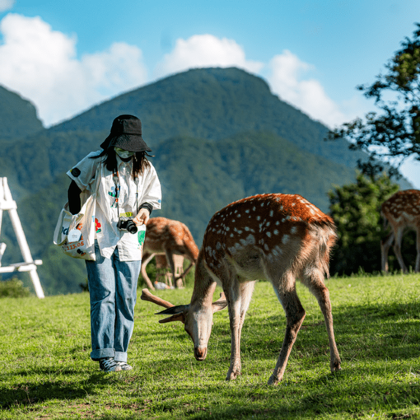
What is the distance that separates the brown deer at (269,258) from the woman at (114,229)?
68 cm

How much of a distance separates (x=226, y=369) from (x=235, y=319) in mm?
564

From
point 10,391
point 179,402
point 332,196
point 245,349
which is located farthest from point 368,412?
point 332,196

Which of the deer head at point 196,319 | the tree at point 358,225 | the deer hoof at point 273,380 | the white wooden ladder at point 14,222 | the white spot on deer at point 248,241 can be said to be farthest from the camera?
the tree at point 358,225

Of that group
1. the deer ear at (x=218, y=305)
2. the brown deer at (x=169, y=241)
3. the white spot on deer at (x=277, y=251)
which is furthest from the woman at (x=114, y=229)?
the brown deer at (x=169, y=241)

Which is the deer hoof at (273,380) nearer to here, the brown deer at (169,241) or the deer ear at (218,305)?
the deer ear at (218,305)

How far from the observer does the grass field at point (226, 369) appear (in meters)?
3.46

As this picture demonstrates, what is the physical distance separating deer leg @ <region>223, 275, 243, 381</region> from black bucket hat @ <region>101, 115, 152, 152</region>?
159cm

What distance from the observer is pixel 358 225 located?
61.5 feet

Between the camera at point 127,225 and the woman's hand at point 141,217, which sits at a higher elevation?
the woman's hand at point 141,217

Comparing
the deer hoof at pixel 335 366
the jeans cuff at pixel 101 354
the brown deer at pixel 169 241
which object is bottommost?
the deer hoof at pixel 335 366

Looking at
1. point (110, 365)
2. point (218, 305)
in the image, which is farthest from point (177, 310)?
point (110, 365)

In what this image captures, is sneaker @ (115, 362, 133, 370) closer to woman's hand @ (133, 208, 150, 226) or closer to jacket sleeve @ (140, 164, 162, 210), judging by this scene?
woman's hand @ (133, 208, 150, 226)

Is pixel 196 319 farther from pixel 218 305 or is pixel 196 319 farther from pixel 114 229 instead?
pixel 114 229

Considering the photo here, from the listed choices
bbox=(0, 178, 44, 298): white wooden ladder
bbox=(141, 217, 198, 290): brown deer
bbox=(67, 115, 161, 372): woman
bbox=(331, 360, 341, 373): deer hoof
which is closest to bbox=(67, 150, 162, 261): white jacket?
bbox=(67, 115, 161, 372): woman
